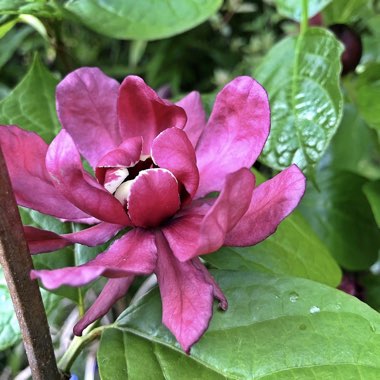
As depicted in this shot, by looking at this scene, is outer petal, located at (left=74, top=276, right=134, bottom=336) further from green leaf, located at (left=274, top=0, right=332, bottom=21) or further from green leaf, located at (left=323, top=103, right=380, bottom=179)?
green leaf, located at (left=323, top=103, right=380, bottom=179)

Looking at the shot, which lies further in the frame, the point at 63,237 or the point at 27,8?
the point at 27,8

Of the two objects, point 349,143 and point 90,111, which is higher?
point 90,111

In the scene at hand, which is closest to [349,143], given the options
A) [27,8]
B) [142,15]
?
[142,15]

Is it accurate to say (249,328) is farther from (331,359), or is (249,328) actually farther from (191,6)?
(191,6)

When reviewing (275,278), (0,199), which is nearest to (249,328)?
(275,278)

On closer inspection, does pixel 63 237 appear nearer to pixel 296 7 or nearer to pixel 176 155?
pixel 176 155

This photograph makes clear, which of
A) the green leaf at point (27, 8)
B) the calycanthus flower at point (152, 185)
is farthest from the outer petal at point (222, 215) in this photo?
the green leaf at point (27, 8)

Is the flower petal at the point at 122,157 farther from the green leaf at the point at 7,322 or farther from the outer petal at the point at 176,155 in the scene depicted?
the green leaf at the point at 7,322
